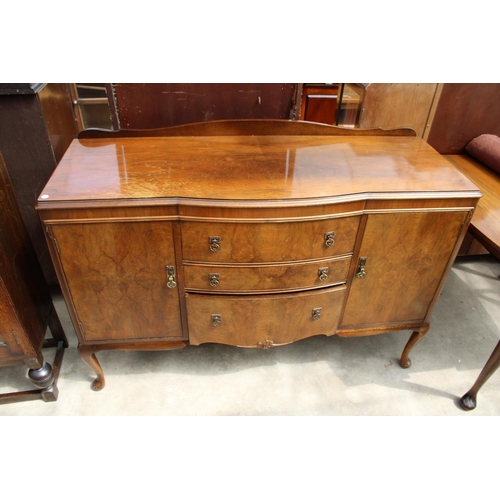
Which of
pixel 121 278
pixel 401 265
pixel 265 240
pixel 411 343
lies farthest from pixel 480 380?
pixel 121 278

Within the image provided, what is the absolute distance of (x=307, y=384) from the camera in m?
1.55

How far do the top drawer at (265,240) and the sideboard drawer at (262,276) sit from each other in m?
0.03

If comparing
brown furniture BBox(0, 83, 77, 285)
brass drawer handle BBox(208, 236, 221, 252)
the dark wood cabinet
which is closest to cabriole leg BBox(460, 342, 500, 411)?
brass drawer handle BBox(208, 236, 221, 252)

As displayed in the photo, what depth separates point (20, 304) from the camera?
4.22ft

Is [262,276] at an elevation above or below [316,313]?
above

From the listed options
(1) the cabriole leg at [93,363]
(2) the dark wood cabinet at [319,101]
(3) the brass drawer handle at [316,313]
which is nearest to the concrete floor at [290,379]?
(1) the cabriole leg at [93,363]

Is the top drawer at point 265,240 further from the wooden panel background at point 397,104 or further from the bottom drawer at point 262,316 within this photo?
the wooden panel background at point 397,104

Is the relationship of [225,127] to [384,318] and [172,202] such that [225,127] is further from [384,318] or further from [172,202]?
[384,318]

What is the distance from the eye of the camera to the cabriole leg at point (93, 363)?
4.52 ft

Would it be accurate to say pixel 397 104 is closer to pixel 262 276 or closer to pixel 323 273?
pixel 323 273

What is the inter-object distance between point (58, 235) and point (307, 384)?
3.39ft

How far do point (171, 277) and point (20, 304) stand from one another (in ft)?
1.68

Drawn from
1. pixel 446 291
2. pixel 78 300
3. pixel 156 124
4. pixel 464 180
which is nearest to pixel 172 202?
pixel 78 300

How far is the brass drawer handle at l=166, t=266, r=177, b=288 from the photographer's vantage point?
119 centimetres
